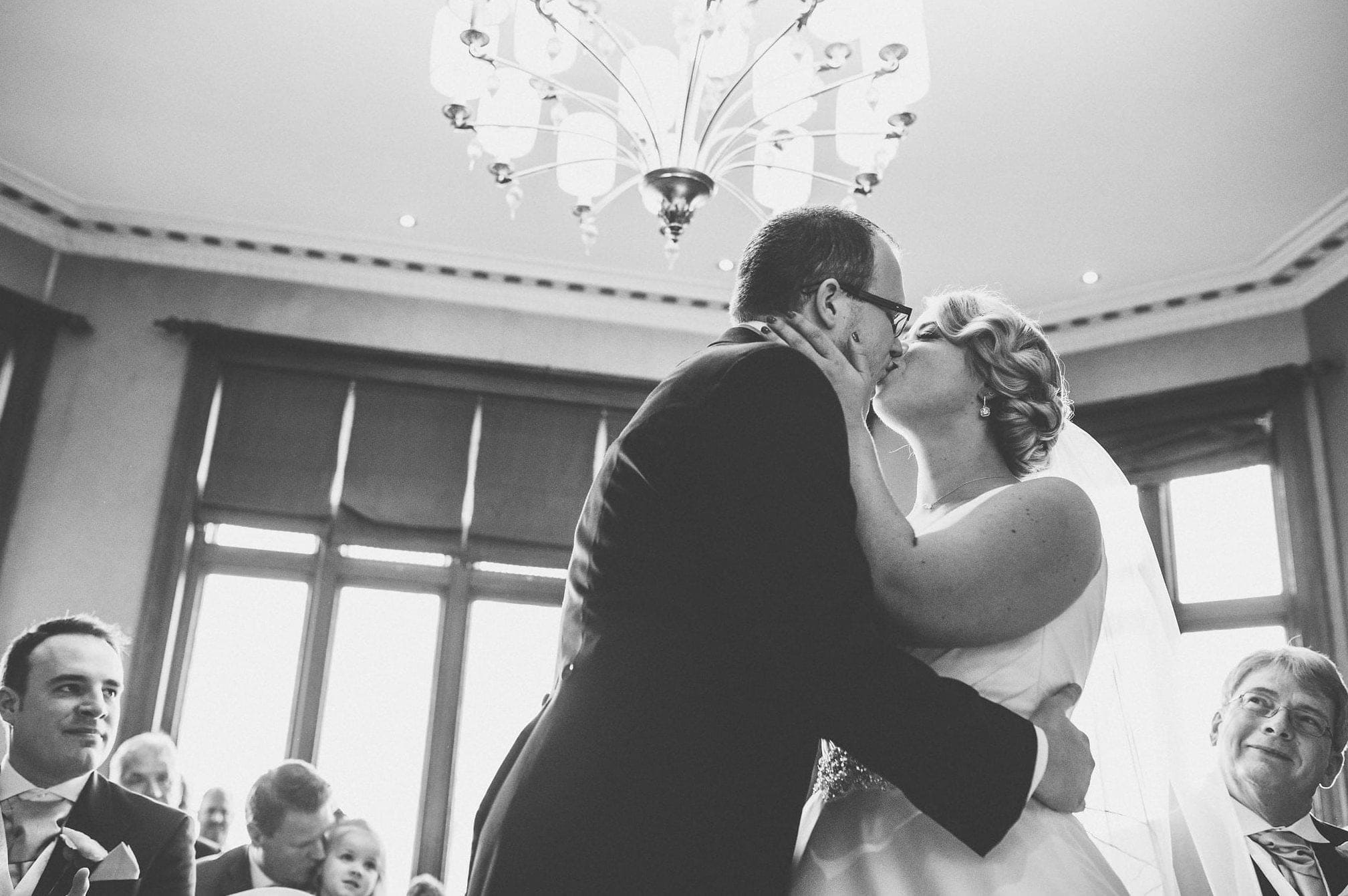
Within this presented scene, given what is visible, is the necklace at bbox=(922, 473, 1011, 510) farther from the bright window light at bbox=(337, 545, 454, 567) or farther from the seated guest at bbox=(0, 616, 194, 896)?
the bright window light at bbox=(337, 545, 454, 567)

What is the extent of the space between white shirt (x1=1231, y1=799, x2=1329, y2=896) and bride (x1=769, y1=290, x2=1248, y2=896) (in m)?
0.76

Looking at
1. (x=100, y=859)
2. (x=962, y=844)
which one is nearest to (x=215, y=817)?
(x=100, y=859)

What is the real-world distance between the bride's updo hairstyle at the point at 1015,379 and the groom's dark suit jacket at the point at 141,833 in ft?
6.57

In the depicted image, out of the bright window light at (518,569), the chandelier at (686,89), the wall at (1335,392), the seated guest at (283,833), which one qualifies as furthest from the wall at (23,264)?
the wall at (1335,392)

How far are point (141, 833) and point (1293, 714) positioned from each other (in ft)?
8.86

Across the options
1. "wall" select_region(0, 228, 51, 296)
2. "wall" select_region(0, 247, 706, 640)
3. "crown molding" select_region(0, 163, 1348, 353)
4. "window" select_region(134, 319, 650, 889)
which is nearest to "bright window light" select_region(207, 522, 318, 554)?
"window" select_region(134, 319, 650, 889)

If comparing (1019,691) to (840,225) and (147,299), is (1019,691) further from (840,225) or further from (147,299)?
(147,299)

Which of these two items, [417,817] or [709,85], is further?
[417,817]

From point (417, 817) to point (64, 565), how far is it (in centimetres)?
234

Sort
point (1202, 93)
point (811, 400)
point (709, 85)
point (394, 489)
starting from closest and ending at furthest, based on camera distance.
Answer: point (811, 400) → point (709, 85) → point (1202, 93) → point (394, 489)

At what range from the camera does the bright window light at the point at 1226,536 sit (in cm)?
671

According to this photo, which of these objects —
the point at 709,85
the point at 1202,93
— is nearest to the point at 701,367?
the point at 709,85

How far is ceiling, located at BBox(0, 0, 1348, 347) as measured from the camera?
507 centimetres

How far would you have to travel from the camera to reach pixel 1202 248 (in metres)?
6.69
